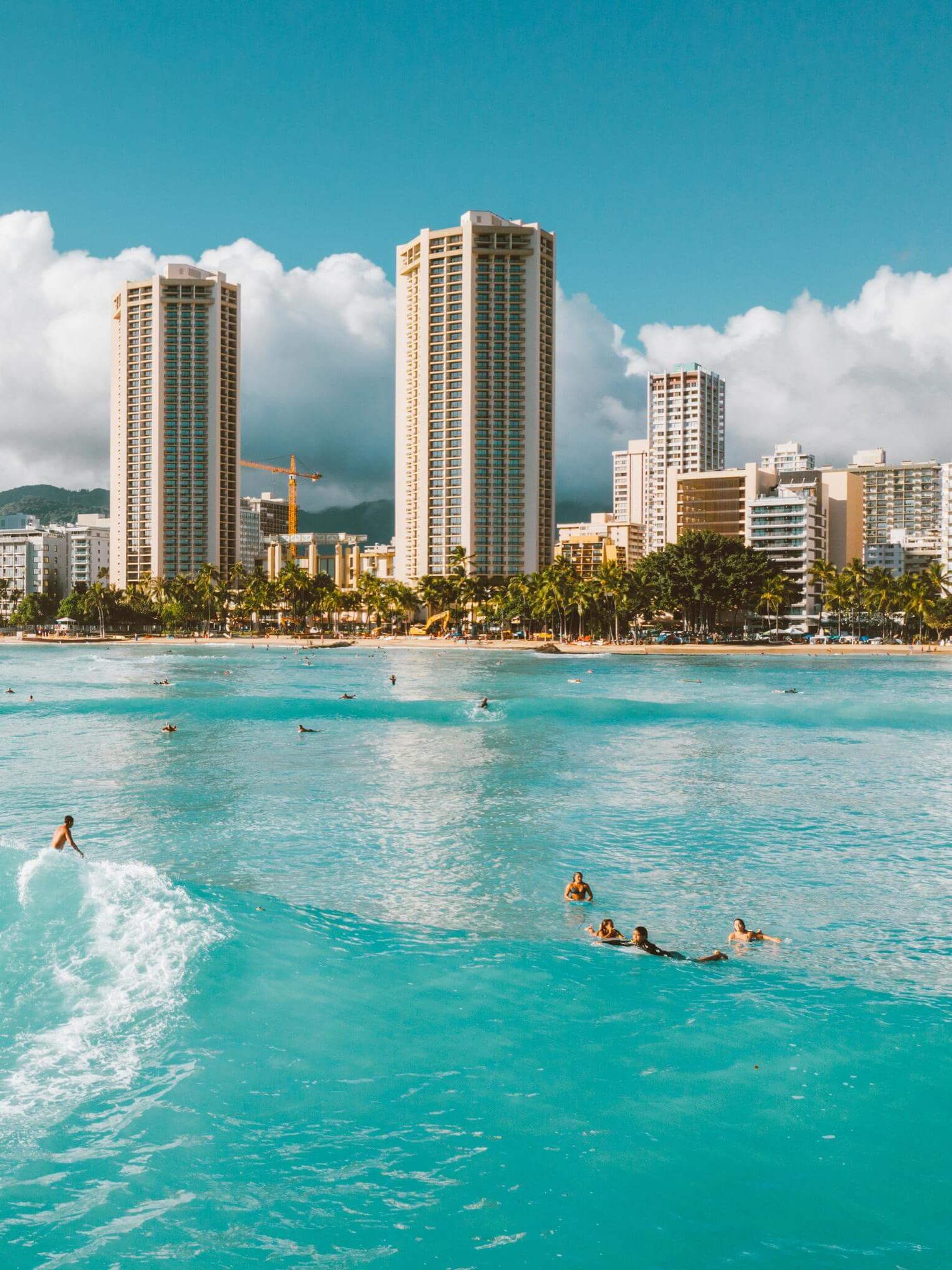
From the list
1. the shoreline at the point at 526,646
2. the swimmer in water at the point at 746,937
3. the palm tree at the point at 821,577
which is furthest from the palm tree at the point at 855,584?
the swimmer in water at the point at 746,937

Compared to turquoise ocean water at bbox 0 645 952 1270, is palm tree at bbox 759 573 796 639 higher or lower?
higher

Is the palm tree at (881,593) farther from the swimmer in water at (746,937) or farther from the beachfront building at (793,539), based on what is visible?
the swimmer in water at (746,937)

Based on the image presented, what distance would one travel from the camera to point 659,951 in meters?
21.5

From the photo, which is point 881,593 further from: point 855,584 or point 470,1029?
point 470,1029

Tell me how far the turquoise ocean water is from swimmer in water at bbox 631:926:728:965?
34 cm

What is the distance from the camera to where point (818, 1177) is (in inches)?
551

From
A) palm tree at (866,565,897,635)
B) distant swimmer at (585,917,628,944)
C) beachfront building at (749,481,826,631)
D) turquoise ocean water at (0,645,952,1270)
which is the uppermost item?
beachfront building at (749,481,826,631)

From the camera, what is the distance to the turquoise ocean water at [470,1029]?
518 inches

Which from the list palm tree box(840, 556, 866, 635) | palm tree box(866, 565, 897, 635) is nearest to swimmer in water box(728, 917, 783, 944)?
palm tree box(866, 565, 897, 635)

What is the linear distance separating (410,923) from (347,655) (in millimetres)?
119398

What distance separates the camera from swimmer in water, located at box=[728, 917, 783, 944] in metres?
22.2

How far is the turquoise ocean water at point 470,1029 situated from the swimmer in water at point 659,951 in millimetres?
338

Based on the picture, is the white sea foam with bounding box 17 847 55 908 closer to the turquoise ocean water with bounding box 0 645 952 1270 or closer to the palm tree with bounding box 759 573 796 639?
the turquoise ocean water with bounding box 0 645 952 1270

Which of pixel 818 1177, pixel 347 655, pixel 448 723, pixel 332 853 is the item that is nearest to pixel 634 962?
pixel 818 1177
